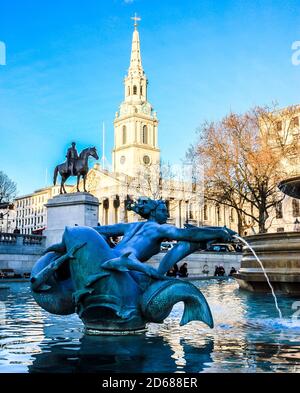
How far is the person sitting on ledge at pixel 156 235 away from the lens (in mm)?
6012

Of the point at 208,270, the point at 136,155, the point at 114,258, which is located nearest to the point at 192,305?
the point at 114,258

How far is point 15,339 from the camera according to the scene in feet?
20.0

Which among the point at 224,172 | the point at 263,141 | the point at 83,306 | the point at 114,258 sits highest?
the point at 263,141

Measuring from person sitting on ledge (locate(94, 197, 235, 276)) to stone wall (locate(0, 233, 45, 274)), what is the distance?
20.7 metres

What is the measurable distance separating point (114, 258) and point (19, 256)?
21841 millimetres

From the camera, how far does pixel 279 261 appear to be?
13062mm

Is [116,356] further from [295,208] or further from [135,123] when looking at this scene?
[135,123]

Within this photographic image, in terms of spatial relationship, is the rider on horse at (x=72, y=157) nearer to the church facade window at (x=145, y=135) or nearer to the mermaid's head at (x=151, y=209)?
the mermaid's head at (x=151, y=209)

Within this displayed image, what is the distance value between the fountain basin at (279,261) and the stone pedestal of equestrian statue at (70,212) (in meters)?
→ 14.3

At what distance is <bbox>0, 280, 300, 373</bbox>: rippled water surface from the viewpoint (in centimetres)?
450

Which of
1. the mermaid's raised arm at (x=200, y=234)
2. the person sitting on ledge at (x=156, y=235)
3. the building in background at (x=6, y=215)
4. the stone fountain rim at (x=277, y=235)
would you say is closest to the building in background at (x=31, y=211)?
the building in background at (x=6, y=215)

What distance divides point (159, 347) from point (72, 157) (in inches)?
937

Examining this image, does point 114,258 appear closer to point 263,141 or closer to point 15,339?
point 15,339

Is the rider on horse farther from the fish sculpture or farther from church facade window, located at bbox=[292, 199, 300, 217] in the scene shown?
church facade window, located at bbox=[292, 199, 300, 217]
